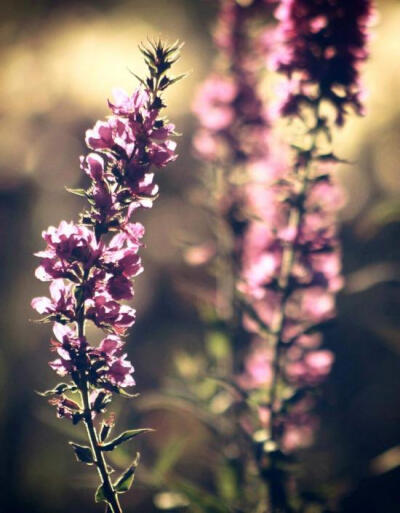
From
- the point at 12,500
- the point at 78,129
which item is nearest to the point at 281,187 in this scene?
the point at 12,500

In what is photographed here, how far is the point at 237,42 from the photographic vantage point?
1951mm

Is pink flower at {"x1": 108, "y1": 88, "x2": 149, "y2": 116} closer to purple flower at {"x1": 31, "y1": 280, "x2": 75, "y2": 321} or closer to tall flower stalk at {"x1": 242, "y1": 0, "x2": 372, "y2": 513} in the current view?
purple flower at {"x1": 31, "y1": 280, "x2": 75, "y2": 321}

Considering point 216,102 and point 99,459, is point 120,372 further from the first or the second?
point 216,102

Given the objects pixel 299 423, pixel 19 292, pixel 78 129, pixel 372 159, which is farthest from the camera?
pixel 372 159

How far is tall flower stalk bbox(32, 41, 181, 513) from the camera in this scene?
0.96 meters

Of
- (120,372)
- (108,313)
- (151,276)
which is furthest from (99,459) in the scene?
(151,276)

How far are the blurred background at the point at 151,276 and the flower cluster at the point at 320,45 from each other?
16.4 inches

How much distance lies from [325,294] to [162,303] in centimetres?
237

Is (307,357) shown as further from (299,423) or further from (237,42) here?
(237,42)

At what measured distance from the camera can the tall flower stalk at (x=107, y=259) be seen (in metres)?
0.96

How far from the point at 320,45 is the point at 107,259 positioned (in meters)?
0.93

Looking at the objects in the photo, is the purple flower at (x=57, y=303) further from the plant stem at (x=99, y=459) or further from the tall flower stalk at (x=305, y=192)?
the tall flower stalk at (x=305, y=192)

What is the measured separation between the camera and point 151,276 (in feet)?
13.0

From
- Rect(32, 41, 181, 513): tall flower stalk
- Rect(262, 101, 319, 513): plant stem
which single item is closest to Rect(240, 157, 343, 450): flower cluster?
Rect(262, 101, 319, 513): plant stem
